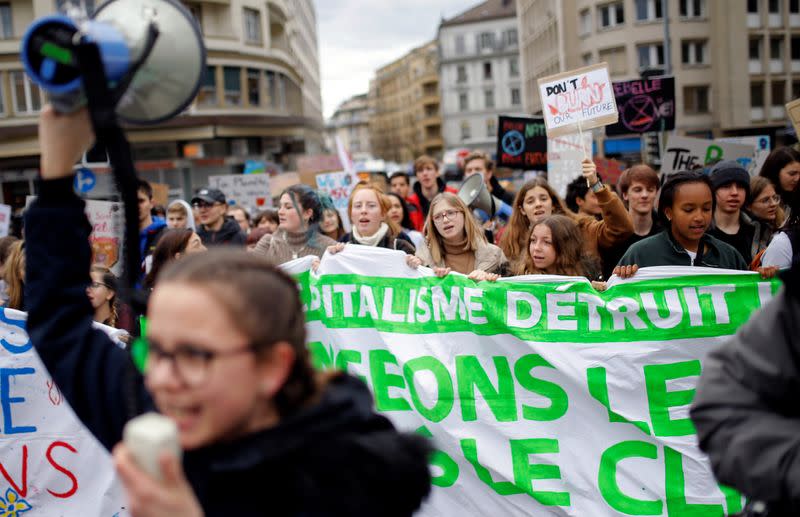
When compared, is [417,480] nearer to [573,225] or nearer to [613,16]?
[573,225]

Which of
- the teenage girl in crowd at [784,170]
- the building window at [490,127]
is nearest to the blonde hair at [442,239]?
the teenage girl in crowd at [784,170]

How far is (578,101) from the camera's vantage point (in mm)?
6805

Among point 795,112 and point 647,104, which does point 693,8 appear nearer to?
point 647,104

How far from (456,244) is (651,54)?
4295cm

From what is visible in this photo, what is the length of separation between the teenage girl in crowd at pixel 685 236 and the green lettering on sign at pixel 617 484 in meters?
1.05

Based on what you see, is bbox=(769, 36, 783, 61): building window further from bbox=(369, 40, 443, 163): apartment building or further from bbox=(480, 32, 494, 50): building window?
bbox=(369, 40, 443, 163): apartment building

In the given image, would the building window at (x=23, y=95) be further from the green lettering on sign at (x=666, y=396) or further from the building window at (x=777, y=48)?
the building window at (x=777, y=48)

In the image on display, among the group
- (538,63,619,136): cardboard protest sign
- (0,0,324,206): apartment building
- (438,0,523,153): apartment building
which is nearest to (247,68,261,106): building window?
(0,0,324,206): apartment building

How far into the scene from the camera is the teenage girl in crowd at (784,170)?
6.68 metres

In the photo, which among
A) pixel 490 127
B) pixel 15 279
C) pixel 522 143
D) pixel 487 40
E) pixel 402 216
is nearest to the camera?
pixel 15 279

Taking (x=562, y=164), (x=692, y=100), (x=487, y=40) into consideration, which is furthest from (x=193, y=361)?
(x=487, y=40)

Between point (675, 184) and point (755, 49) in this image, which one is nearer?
point (675, 184)

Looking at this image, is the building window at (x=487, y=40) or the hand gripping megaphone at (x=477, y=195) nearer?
the hand gripping megaphone at (x=477, y=195)

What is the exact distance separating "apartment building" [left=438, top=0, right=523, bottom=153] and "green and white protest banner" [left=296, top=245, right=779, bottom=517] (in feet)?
263
